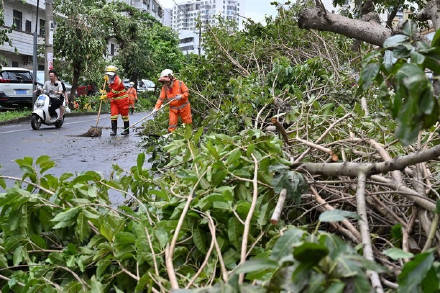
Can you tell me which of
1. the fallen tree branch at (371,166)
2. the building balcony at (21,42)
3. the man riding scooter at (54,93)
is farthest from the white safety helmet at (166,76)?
the building balcony at (21,42)

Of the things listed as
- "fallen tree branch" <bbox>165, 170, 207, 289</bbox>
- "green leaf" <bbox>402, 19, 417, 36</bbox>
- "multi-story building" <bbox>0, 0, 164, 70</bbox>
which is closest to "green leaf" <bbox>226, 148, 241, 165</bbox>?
"fallen tree branch" <bbox>165, 170, 207, 289</bbox>

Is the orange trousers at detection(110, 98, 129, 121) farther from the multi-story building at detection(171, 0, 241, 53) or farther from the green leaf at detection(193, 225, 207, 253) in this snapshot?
the green leaf at detection(193, 225, 207, 253)

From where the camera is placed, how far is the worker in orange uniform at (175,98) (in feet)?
27.4

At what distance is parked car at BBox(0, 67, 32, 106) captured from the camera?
19886mm

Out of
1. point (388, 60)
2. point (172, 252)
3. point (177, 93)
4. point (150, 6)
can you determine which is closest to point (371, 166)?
point (388, 60)

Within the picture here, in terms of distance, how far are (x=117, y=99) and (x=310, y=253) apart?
1217 cm

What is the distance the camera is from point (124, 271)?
1.92 m

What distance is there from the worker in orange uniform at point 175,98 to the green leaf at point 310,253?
6934 mm

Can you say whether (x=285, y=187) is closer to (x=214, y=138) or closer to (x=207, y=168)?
(x=207, y=168)

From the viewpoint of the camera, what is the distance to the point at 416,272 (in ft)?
3.53

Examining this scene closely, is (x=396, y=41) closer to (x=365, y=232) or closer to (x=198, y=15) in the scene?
(x=365, y=232)

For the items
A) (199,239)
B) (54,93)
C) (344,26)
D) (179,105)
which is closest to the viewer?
(199,239)

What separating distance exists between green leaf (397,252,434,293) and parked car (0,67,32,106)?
20.6m

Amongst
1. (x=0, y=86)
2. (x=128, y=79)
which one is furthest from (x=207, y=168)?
(x=128, y=79)
